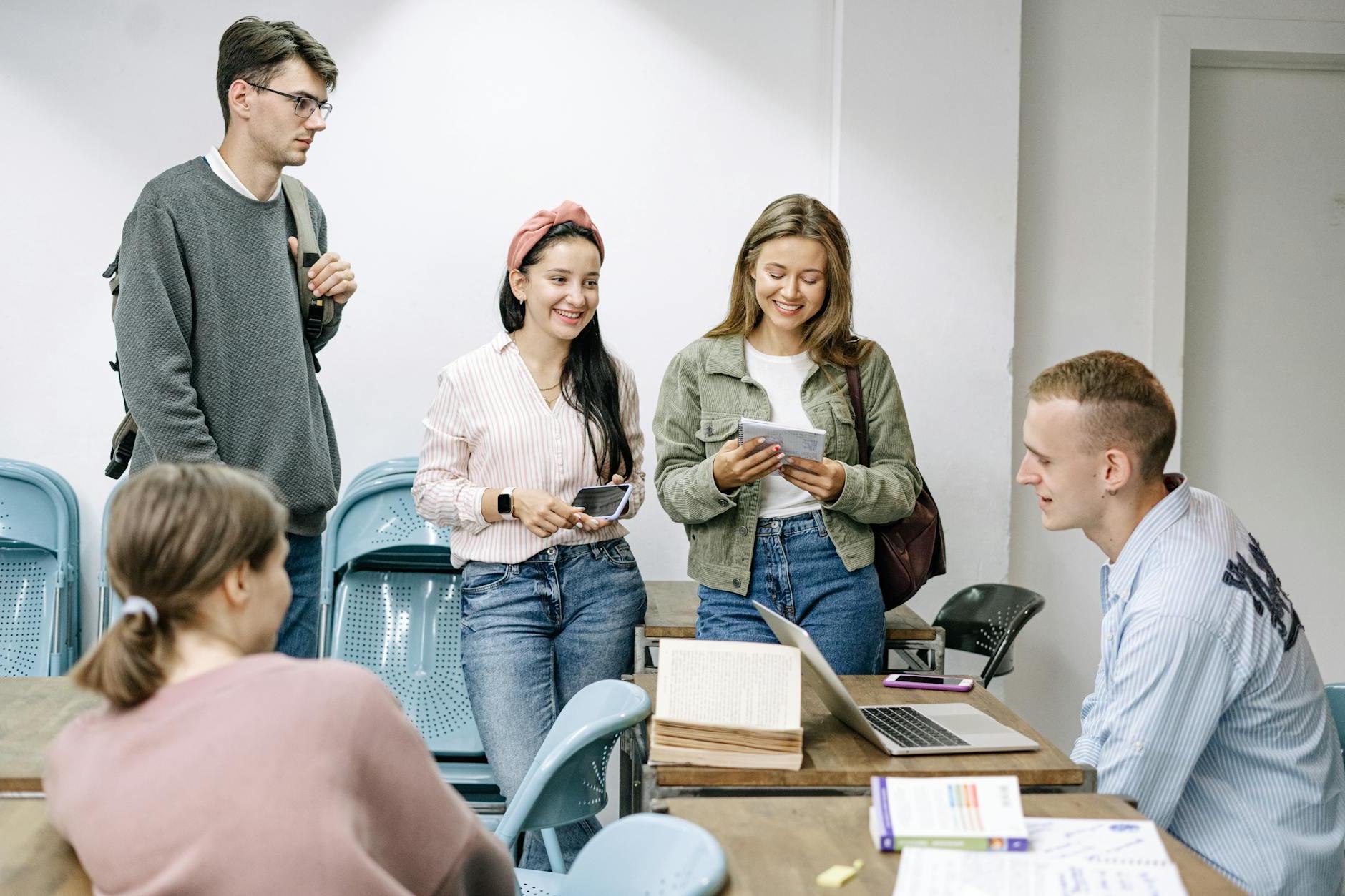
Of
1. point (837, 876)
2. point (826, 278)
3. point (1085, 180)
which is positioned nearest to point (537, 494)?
point (826, 278)

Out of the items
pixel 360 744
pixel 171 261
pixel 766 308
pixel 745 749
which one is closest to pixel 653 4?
pixel 766 308

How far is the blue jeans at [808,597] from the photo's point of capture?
3.00 meters

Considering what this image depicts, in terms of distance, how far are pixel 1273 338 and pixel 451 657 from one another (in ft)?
10.9

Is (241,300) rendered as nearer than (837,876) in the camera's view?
No

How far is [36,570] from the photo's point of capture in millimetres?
4062

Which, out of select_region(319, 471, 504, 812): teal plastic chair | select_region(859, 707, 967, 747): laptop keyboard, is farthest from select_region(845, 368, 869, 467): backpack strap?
select_region(319, 471, 504, 812): teal plastic chair

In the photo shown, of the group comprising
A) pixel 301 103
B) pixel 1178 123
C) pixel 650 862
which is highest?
pixel 1178 123

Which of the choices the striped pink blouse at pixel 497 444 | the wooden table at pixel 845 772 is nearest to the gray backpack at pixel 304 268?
the striped pink blouse at pixel 497 444

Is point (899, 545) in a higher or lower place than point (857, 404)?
lower

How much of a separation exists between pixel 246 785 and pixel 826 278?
214 centimetres

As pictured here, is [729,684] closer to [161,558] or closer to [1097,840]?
[1097,840]

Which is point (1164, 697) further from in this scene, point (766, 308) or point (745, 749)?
point (766, 308)

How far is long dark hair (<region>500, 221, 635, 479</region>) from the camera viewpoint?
322 centimetres

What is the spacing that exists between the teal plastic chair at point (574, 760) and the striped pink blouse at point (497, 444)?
0.73 metres
